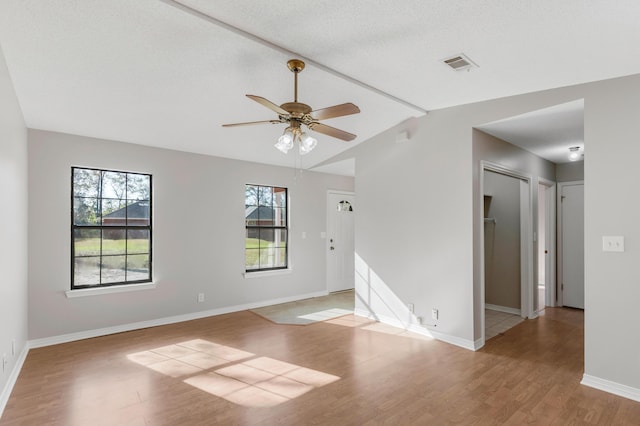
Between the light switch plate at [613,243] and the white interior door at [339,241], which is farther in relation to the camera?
the white interior door at [339,241]

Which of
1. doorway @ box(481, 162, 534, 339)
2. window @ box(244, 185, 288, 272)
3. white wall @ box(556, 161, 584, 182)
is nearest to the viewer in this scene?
doorway @ box(481, 162, 534, 339)

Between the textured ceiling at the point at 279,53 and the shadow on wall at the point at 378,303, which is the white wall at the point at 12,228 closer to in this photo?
the textured ceiling at the point at 279,53

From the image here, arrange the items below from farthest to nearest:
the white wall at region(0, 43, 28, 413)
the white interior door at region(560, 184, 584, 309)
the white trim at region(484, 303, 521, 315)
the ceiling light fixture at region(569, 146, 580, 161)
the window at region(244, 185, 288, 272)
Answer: the window at region(244, 185, 288, 272) < the white interior door at region(560, 184, 584, 309) < the white trim at region(484, 303, 521, 315) < the ceiling light fixture at region(569, 146, 580, 161) < the white wall at region(0, 43, 28, 413)

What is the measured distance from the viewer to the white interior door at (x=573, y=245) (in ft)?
18.4

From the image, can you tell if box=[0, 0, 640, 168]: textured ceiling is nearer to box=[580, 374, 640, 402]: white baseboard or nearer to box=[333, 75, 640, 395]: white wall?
box=[333, 75, 640, 395]: white wall

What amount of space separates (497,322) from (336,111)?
405 cm

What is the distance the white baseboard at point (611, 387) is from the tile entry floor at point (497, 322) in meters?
1.24

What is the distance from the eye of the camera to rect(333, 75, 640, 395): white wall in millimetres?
2900

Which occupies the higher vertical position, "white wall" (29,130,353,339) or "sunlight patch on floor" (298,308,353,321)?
"white wall" (29,130,353,339)

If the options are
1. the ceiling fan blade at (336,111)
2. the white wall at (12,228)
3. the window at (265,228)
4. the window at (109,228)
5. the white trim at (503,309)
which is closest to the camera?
the ceiling fan blade at (336,111)

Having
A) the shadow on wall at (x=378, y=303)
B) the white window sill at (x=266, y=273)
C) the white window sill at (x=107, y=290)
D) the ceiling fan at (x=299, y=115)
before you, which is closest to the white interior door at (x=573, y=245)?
the shadow on wall at (x=378, y=303)

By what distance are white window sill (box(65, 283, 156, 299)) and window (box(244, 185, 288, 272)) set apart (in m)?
1.58

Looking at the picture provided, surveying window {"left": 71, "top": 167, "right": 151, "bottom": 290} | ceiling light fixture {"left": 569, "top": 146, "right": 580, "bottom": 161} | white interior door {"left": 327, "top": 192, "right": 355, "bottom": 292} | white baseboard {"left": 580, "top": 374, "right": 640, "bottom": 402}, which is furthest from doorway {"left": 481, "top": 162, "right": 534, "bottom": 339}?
window {"left": 71, "top": 167, "right": 151, "bottom": 290}

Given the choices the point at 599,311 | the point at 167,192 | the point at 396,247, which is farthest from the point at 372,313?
the point at 167,192
